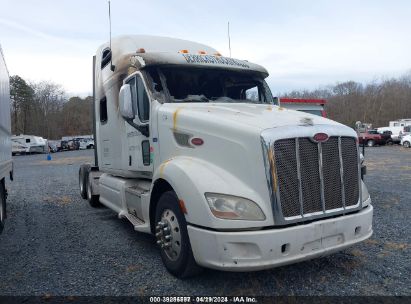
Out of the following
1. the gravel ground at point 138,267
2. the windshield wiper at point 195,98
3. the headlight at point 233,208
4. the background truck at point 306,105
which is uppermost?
the background truck at point 306,105

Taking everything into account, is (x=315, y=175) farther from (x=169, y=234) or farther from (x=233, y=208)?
(x=169, y=234)

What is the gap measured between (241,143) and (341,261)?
213 centimetres

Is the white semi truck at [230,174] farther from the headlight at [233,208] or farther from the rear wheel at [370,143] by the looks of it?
the rear wheel at [370,143]

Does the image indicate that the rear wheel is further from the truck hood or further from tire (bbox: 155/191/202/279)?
tire (bbox: 155/191/202/279)

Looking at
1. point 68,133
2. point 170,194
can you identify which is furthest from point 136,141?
point 68,133

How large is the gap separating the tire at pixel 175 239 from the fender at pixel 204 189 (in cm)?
23

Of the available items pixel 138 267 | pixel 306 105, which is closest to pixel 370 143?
pixel 306 105

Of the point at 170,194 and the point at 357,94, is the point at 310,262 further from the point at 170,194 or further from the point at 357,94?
the point at 357,94

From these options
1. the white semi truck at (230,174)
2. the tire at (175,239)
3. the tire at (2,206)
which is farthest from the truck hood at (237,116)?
the tire at (2,206)

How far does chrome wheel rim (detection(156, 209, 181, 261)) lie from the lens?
12.8 ft

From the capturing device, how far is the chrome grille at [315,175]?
3.45m

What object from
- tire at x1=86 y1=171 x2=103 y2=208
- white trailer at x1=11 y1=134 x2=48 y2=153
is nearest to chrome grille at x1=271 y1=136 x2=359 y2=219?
tire at x1=86 y1=171 x2=103 y2=208

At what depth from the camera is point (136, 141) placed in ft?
17.6

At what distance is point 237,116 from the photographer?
4020 mm
